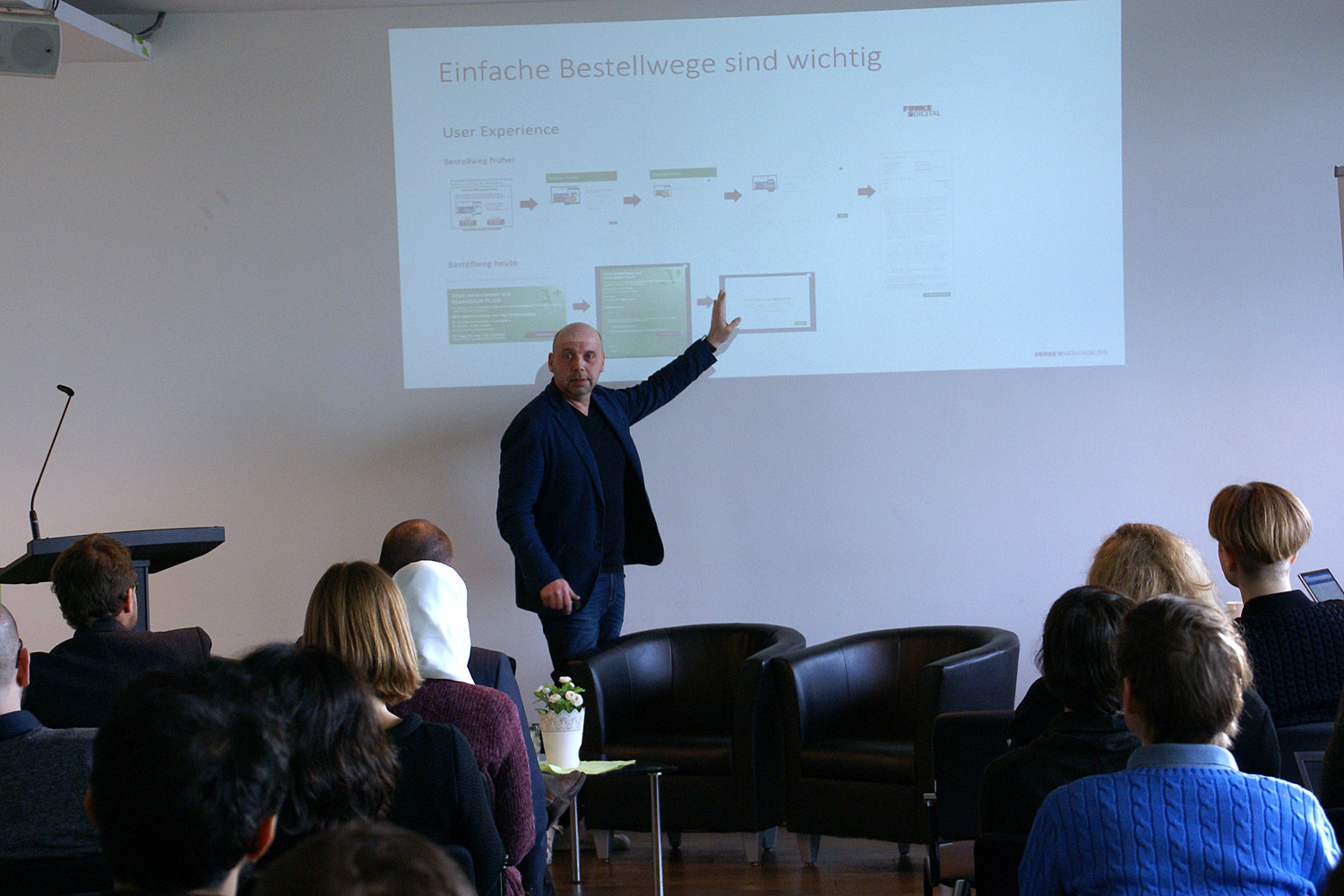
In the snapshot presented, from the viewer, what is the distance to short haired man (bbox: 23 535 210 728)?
3035 mm

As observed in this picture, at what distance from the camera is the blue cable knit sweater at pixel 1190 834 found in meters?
1.64

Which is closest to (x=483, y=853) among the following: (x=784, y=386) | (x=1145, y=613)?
(x=1145, y=613)

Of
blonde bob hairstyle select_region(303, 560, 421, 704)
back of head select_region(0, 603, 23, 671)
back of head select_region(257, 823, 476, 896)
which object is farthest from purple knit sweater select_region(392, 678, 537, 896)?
back of head select_region(257, 823, 476, 896)

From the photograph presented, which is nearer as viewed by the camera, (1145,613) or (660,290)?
(1145,613)

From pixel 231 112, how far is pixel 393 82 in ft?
2.36

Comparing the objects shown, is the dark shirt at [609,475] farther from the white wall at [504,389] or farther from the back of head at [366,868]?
the back of head at [366,868]

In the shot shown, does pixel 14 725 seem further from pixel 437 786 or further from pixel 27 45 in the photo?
pixel 27 45

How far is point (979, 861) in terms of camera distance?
2.07 m

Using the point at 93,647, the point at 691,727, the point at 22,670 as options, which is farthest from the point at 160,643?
the point at 691,727

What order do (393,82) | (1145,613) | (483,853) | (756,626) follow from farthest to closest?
(393,82) → (756,626) → (483,853) → (1145,613)

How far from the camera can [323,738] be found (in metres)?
1.62

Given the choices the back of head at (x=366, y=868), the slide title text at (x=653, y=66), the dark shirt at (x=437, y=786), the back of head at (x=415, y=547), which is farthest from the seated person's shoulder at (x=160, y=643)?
the slide title text at (x=653, y=66)

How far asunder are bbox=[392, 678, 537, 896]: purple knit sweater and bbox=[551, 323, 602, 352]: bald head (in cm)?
252

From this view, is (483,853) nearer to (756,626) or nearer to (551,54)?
(756,626)
